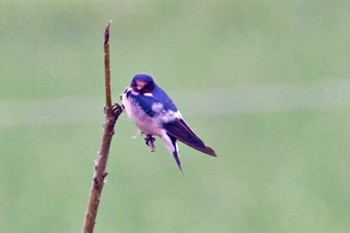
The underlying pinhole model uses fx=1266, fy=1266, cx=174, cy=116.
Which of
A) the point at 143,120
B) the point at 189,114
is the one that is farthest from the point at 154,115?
the point at 189,114

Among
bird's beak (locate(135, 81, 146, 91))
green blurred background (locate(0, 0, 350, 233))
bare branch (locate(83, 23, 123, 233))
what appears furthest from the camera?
green blurred background (locate(0, 0, 350, 233))

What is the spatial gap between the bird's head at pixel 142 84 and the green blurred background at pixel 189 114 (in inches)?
299

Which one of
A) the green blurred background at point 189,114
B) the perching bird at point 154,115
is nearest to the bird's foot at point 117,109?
the perching bird at point 154,115

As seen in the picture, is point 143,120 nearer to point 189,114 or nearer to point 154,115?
point 154,115

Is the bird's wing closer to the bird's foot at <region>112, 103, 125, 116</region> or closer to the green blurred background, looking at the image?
the bird's foot at <region>112, 103, 125, 116</region>

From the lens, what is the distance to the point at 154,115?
1700 mm

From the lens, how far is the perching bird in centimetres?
168

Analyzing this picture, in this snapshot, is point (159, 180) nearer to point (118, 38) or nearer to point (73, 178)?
point (73, 178)

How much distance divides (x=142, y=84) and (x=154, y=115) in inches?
2.0

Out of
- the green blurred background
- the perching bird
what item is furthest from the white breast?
the green blurred background

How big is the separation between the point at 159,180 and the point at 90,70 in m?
3.73

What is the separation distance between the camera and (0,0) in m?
17.0

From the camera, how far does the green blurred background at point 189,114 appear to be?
34.2ft

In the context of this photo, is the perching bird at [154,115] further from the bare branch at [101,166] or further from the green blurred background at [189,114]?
the green blurred background at [189,114]
